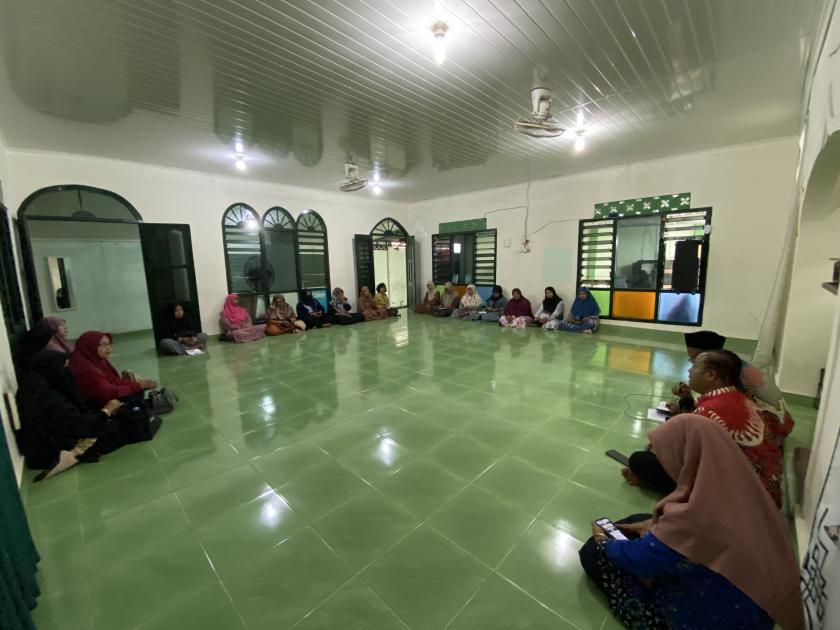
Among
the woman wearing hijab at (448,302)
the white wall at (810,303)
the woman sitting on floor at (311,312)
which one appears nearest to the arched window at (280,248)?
the woman sitting on floor at (311,312)

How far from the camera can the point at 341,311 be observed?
27.4 feet

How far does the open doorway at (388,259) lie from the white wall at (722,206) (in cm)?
382

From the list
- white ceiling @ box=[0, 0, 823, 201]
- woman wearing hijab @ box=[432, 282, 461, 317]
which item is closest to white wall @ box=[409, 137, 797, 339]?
white ceiling @ box=[0, 0, 823, 201]

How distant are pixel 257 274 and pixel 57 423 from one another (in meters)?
5.26

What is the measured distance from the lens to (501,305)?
8.30 meters

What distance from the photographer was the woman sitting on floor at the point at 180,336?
5.76m

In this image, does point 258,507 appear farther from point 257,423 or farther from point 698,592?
point 698,592

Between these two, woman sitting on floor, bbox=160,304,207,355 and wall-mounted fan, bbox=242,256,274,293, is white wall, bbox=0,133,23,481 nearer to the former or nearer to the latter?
woman sitting on floor, bbox=160,304,207,355

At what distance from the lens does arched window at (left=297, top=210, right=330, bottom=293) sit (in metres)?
8.17

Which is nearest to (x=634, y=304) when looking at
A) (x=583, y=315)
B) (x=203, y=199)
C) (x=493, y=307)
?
(x=583, y=315)

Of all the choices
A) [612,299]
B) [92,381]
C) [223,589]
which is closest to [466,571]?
[223,589]

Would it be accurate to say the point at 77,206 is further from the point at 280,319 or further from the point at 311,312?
the point at 311,312

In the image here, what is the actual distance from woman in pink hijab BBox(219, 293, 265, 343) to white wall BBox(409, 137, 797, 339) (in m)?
6.19

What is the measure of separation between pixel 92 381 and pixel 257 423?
1379 millimetres
